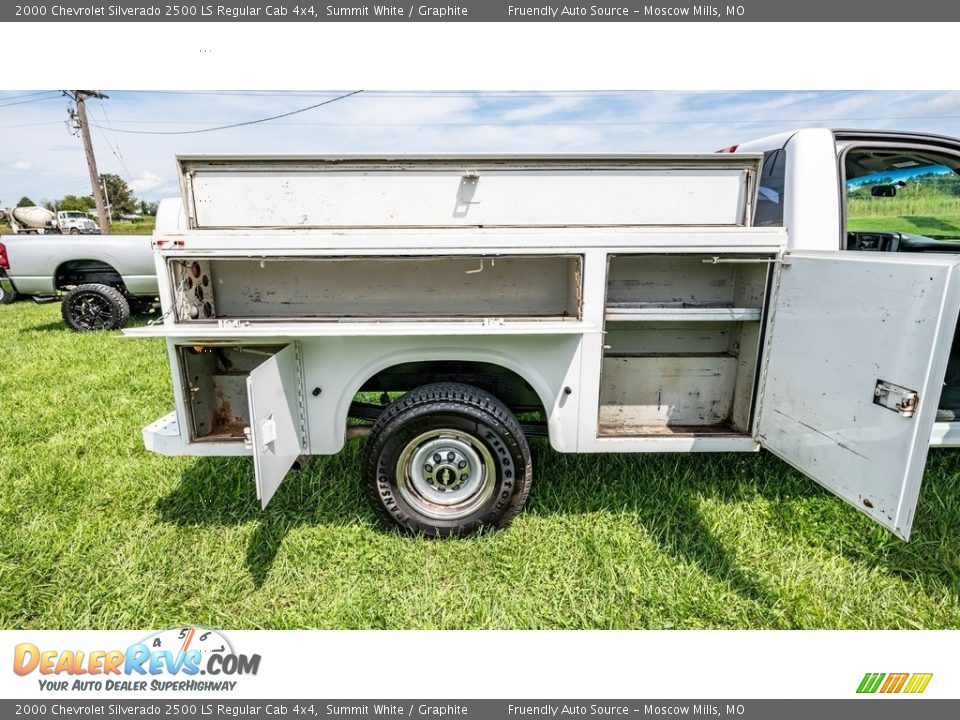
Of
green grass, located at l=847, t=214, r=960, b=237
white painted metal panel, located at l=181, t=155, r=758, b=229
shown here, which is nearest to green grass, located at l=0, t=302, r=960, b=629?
white painted metal panel, located at l=181, t=155, r=758, b=229

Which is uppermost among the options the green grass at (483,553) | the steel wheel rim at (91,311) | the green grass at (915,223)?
the green grass at (915,223)

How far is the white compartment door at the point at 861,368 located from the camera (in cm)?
194

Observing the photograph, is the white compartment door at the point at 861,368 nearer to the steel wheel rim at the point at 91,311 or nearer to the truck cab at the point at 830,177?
the truck cab at the point at 830,177

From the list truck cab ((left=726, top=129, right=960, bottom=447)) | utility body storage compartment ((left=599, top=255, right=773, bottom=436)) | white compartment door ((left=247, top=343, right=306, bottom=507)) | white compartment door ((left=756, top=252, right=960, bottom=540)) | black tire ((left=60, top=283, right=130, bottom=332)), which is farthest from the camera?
black tire ((left=60, top=283, right=130, bottom=332))

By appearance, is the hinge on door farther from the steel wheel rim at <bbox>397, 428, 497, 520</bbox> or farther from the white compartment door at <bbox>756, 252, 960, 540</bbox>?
the white compartment door at <bbox>756, 252, 960, 540</bbox>

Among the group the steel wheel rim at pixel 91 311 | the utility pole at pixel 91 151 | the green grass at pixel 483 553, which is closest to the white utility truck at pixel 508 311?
the green grass at pixel 483 553

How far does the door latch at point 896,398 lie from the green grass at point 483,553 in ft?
3.47

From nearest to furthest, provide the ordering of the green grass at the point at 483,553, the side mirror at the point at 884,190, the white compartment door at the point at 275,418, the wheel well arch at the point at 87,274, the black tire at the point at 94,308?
1. the white compartment door at the point at 275,418
2. the green grass at the point at 483,553
3. the side mirror at the point at 884,190
4. the black tire at the point at 94,308
5. the wheel well arch at the point at 87,274

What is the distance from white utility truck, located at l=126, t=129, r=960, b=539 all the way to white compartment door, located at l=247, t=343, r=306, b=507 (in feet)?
0.04

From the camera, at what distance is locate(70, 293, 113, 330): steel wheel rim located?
8148 mm

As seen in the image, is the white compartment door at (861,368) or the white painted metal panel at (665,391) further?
the white painted metal panel at (665,391)

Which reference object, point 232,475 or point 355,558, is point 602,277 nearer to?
point 355,558

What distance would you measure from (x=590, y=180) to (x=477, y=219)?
661mm

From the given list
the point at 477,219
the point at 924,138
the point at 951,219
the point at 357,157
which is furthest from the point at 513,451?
the point at 951,219
